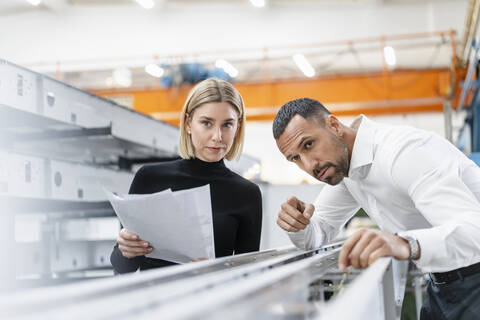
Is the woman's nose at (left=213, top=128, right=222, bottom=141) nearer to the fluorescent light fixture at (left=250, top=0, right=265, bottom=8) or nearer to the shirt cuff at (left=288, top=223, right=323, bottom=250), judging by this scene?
the shirt cuff at (left=288, top=223, right=323, bottom=250)

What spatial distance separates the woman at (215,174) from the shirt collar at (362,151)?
1.38ft

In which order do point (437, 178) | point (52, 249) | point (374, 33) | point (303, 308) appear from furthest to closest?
point (374, 33)
point (52, 249)
point (437, 178)
point (303, 308)

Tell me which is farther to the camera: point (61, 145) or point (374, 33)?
point (374, 33)

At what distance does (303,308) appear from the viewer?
76cm

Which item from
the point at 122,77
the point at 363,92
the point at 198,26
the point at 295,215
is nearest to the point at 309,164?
the point at 295,215

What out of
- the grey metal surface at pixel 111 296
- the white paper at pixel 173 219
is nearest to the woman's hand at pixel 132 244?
the white paper at pixel 173 219

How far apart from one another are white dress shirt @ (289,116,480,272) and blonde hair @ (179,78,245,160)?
16.3 inches

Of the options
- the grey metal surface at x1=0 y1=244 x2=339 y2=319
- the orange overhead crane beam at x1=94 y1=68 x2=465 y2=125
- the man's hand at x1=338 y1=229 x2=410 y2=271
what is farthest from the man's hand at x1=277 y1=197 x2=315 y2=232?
the orange overhead crane beam at x1=94 y1=68 x2=465 y2=125

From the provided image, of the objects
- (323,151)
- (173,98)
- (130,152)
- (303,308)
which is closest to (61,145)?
(130,152)

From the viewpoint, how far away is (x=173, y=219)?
132 centimetres

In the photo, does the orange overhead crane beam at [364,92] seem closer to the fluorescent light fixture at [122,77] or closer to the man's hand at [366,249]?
the fluorescent light fixture at [122,77]

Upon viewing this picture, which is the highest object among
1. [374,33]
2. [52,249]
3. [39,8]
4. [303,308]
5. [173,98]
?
[39,8]

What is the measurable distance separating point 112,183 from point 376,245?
276 centimetres

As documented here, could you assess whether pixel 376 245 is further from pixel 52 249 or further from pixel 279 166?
pixel 279 166
